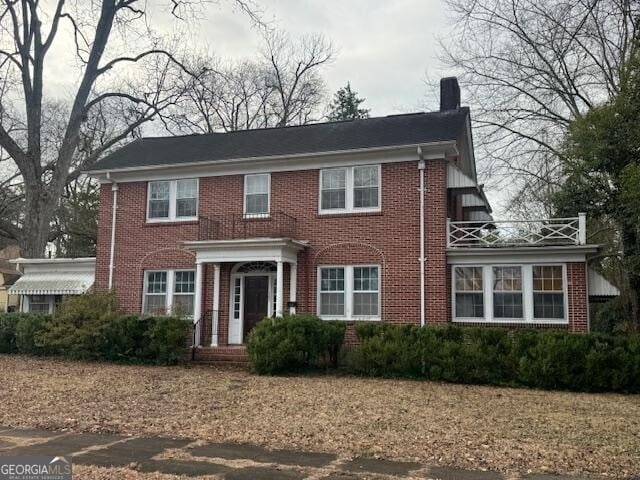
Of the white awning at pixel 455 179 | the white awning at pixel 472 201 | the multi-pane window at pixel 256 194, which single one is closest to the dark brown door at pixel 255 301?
the multi-pane window at pixel 256 194

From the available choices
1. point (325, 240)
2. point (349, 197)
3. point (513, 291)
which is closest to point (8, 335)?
point (325, 240)

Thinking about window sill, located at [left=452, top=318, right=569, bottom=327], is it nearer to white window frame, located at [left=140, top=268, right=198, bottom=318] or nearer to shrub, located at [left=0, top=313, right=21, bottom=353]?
white window frame, located at [left=140, top=268, right=198, bottom=318]

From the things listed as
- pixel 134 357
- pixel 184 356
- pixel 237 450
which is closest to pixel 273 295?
pixel 184 356

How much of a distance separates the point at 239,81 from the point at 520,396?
3179 cm

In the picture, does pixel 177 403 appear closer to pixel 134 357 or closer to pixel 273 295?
pixel 134 357

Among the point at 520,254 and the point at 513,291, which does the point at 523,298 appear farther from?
the point at 520,254

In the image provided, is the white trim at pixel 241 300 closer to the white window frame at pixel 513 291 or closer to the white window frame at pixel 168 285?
the white window frame at pixel 168 285

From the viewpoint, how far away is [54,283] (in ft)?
68.5

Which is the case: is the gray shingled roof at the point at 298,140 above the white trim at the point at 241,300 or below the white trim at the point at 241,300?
above

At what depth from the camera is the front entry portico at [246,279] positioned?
52.9 ft

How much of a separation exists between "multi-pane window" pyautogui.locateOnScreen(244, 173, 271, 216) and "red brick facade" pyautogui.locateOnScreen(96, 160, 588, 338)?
0.75 feet

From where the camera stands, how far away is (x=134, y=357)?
51.6ft

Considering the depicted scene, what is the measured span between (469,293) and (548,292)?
2.00 m

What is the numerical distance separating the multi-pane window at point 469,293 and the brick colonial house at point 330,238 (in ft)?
0.09
